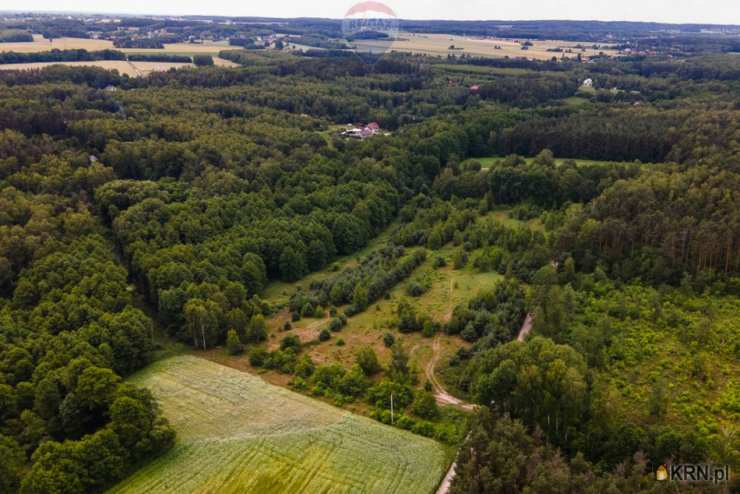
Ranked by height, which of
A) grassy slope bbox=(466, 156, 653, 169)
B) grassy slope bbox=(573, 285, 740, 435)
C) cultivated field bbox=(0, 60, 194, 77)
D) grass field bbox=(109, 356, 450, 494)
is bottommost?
grass field bbox=(109, 356, 450, 494)

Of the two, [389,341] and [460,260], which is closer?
[389,341]

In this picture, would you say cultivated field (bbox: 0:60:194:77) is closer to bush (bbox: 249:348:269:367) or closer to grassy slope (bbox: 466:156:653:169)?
grassy slope (bbox: 466:156:653:169)

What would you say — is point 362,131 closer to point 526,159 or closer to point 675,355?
point 526,159

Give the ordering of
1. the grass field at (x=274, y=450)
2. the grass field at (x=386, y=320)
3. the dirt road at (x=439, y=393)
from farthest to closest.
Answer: the grass field at (x=386, y=320) → the dirt road at (x=439, y=393) → the grass field at (x=274, y=450)

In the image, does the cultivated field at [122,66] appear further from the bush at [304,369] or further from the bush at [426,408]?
the bush at [426,408]

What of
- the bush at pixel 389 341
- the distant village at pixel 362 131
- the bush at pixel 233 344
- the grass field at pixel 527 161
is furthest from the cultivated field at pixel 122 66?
the bush at pixel 389 341

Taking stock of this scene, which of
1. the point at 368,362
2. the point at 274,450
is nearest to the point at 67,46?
the point at 368,362

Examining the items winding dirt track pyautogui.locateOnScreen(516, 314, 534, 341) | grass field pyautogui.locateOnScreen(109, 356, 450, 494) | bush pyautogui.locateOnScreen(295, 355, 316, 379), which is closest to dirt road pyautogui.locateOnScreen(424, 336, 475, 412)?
grass field pyautogui.locateOnScreen(109, 356, 450, 494)
